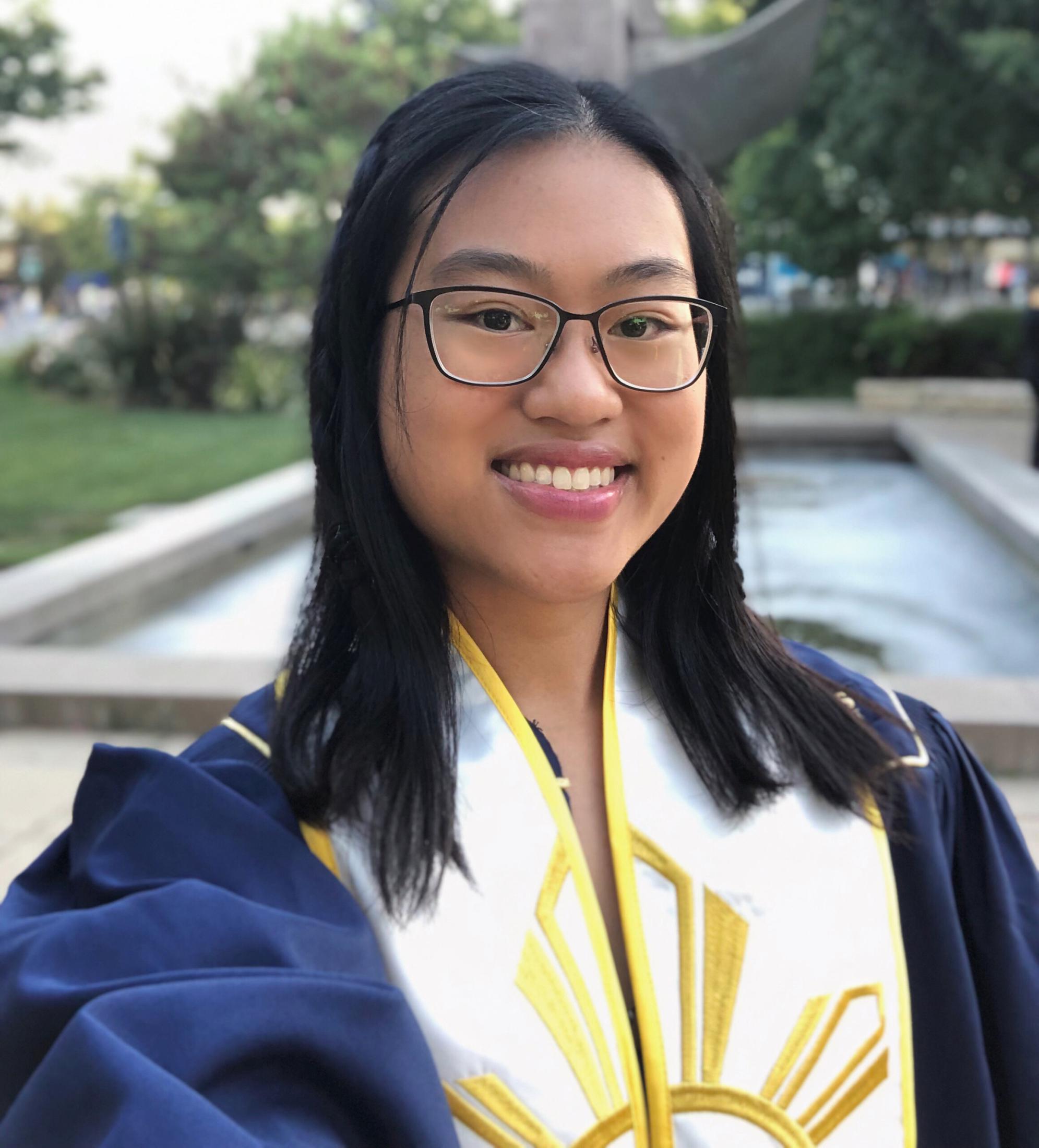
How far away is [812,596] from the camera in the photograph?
707 cm

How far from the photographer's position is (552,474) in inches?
46.4

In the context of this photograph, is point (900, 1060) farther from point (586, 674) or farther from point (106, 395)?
point (106, 395)

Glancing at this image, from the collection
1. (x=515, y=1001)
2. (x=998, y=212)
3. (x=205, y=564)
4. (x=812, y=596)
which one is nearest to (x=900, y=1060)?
(x=515, y=1001)

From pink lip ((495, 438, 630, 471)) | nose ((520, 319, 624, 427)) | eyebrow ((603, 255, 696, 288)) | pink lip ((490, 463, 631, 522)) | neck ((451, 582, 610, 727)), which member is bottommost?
neck ((451, 582, 610, 727))

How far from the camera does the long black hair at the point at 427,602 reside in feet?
3.88

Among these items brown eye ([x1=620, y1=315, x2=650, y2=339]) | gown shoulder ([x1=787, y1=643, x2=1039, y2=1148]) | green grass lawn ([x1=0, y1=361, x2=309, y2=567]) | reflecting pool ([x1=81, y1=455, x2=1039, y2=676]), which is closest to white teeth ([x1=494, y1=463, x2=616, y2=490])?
brown eye ([x1=620, y1=315, x2=650, y2=339])

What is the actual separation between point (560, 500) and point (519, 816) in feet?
1.01

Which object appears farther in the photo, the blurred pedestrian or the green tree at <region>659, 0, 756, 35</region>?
the green tree at <region>659, 0, 756, 35</region>

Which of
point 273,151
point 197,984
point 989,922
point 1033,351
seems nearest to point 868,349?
point 1033,351

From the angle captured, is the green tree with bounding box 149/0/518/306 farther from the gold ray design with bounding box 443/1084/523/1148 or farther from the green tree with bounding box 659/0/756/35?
the gold ray design with bounding box 443/1084/523/1148

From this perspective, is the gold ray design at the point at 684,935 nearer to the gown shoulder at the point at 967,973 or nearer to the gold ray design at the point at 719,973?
the gold ray design at the point at 719,973

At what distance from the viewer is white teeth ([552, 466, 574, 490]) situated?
1.18 m

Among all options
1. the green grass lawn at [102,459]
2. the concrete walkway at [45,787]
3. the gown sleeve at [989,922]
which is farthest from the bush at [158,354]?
the gown sleeve at [989,922]

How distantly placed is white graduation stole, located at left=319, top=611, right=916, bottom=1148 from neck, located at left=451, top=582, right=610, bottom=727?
0.11 feet
